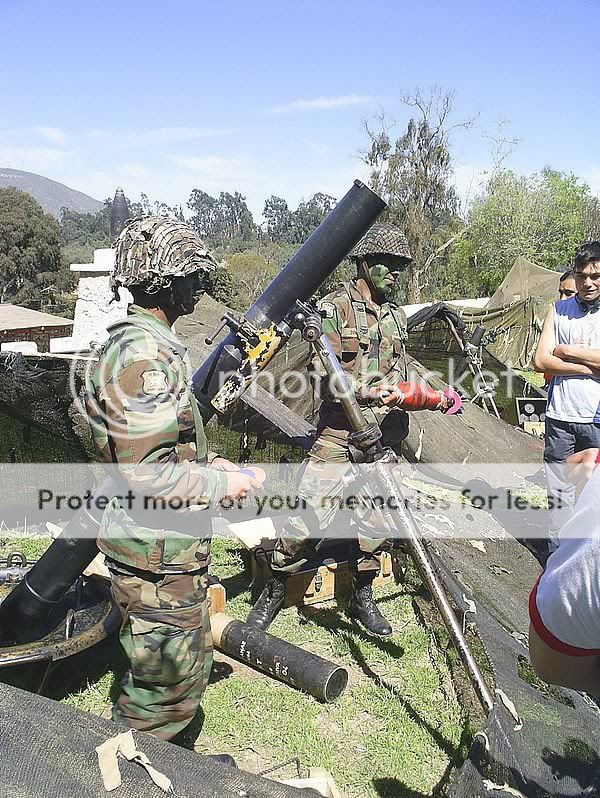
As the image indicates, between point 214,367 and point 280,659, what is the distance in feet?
5.23

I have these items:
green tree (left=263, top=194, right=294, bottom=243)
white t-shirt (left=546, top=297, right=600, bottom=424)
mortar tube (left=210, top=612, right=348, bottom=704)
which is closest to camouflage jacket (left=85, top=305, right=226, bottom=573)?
mortar tube (left=210, top=612, right=348, bottom=704)

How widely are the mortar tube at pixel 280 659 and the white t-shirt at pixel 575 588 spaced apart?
2499mm

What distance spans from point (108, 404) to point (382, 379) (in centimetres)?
219

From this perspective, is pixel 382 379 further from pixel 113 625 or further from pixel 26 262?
pixel 26 262

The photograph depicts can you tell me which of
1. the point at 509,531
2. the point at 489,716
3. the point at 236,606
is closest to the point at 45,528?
the point at 236,606

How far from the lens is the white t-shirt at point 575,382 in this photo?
15.4 feet

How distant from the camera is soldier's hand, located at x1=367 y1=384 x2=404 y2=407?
3887mm

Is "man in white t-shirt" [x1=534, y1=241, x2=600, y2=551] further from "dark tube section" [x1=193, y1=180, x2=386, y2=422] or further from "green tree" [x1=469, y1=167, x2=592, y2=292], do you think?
"green tree" [x1=469, y1=167, x2=592, y2=292]

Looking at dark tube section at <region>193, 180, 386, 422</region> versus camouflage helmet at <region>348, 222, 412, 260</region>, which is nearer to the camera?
dark tube section at <region>193, 180, 386, 422</region>

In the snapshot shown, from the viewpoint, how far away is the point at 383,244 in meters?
4.14

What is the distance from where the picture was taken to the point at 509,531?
575 cm

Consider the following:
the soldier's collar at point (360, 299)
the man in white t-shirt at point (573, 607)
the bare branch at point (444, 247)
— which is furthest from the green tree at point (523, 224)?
the man in white t-shirt at point (573, 607)

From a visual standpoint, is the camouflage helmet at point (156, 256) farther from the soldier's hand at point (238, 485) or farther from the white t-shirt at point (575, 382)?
the white t-shirt at point (575, 382)

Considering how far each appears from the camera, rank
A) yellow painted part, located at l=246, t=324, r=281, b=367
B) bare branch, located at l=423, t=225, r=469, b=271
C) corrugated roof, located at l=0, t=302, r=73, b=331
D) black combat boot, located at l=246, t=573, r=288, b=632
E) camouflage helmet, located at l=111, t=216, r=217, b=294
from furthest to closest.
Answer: bare branch, located at l=423, t=225, r=469, b=271 → corrugated roof, located at l=0, t=302, r=73, b=331 → black combat boot, located at l=246, t=573, r=288, b=632 → yellow painted part, located at l=246, t=324, r=281, b=367 → camouflage helmet, located at l=111, t=216, r=217, b=294
